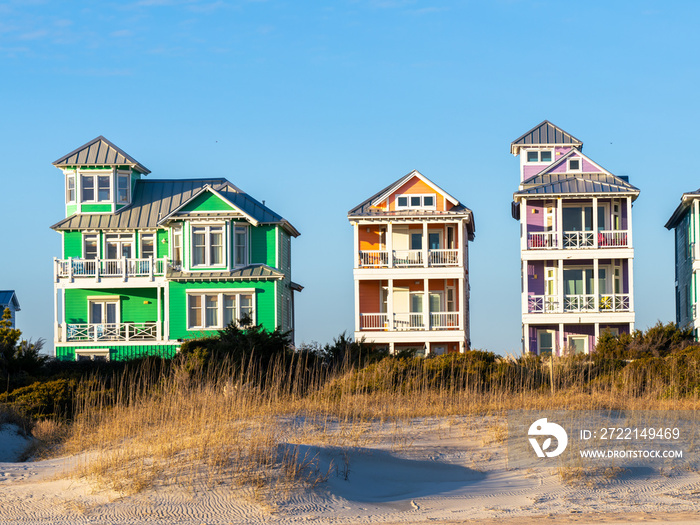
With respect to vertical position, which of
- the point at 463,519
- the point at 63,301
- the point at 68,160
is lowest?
the point at 463,519

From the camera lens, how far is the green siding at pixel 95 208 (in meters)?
39.8

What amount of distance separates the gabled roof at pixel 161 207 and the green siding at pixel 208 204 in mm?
223

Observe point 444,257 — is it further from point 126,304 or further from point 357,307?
point 126,304

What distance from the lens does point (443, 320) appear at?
3794 centimetres

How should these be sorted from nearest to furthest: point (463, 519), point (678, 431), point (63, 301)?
1. point (463, 519)
2. point (678, 431)
3. point (63, 301)

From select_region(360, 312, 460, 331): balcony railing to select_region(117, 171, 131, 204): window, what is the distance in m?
11.8

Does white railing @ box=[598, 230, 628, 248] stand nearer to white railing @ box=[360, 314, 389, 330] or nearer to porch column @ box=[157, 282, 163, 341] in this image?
white railing @ box=[360, 314, 389, 330]

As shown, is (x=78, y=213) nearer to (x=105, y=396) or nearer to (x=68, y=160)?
(x=68, y=160)

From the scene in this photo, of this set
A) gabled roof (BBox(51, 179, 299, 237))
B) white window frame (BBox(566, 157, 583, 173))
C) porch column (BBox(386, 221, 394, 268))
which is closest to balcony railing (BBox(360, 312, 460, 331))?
porch column (BBox(386, 221, 394, 268))

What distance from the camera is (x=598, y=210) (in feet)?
125

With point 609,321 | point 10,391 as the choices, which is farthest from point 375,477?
point 609,321

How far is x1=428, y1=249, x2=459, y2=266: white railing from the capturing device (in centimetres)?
3812

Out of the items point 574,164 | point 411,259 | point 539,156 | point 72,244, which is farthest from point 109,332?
point 574,164

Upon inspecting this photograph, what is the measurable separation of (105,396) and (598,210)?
23276 mm
